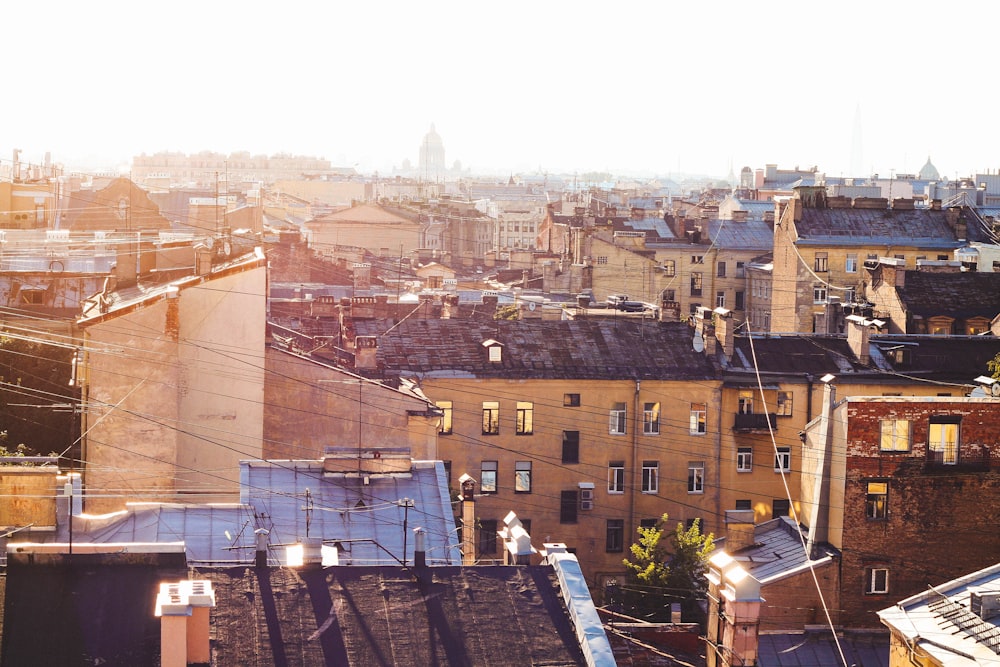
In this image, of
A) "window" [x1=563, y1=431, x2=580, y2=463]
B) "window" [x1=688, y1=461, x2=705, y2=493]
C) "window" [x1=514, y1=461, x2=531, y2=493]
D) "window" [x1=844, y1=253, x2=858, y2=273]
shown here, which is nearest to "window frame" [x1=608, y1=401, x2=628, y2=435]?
"window" [x1=563, y1=431, x2=580, y2=463]

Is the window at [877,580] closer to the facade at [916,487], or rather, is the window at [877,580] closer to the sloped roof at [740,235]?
the facade at [916,487]

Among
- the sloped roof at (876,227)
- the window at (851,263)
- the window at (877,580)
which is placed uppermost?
the sloped roof at (876,227)

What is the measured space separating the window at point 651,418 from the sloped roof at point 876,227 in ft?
76.8

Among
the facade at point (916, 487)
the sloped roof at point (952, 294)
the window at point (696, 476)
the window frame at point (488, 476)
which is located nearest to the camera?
the facade at point (916, 487)

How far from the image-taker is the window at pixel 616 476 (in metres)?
35.1

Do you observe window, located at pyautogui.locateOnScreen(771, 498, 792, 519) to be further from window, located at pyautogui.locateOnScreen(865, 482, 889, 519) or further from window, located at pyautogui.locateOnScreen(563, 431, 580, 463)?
window, located at pyautogui.locateOnScreen(865, 482, 889, 519)

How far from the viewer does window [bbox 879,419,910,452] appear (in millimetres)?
25031

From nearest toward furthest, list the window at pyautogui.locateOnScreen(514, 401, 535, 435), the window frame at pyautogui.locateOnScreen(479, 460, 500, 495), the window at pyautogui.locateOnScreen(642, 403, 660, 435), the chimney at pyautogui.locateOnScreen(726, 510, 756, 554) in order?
the chimney at pyautogui.locateOnScreen(726, 510, 756, 554) → the window frame at pyautogui.locateOnScreen(479, 460, 500, 495) → the window at pyautogui.locateOnScreen(514, 401, 535, 435) → the window at pyautogui.locateOnScreen(642, 403, 660, 435)

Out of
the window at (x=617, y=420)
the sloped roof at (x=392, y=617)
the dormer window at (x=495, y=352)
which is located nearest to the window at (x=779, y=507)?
the window at (x=617, y=420)

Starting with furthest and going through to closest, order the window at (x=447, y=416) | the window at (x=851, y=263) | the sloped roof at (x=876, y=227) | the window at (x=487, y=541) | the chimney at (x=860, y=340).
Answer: the sloped roof at (x=876, y=227) → the window at (x=851, y=263) → the chimney at (x=860, y=340) → the window at (x=447, y=416) → the window at (x=487, y=541)

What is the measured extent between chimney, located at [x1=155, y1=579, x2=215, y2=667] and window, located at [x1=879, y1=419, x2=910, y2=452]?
13.2 meters

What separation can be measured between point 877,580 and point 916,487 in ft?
4.80

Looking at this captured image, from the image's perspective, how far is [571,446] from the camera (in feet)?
114

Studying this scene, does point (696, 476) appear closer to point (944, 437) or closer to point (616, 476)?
point (616, 476)
